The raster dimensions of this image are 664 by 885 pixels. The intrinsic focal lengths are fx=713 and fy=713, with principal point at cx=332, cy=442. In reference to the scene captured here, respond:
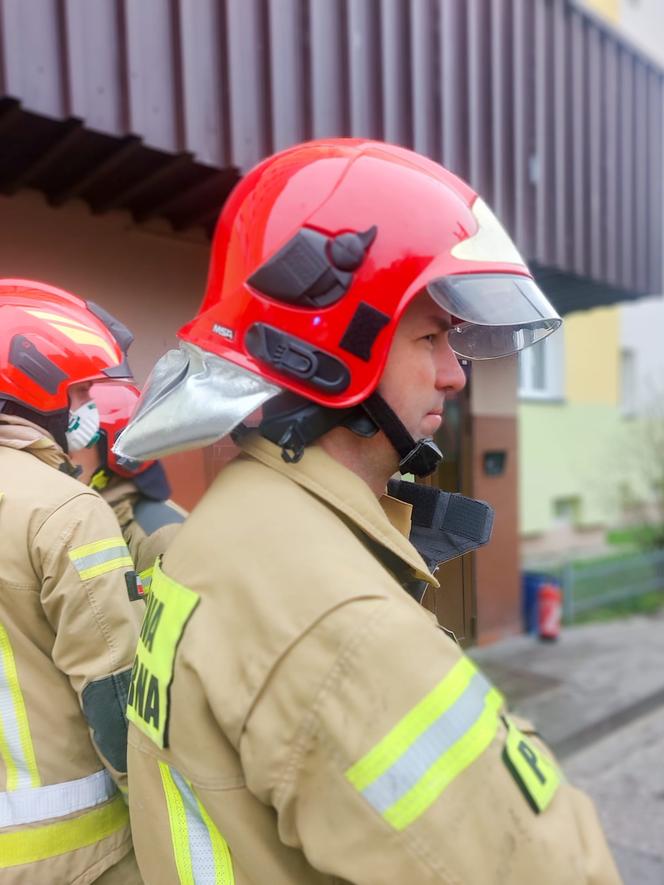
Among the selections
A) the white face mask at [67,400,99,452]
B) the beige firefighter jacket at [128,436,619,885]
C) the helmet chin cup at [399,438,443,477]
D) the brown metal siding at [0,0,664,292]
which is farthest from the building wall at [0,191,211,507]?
the beige firefighter jacket at [128,436,619,885]

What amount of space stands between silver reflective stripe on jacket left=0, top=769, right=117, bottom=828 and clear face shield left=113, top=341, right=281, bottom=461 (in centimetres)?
83

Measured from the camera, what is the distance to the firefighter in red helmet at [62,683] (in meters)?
1.51

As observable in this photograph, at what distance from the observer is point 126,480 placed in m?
2.69

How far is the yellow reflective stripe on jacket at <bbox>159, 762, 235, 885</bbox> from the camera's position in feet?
3.35

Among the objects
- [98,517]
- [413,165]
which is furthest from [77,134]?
[413,165]

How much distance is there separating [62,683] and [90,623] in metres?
0.19

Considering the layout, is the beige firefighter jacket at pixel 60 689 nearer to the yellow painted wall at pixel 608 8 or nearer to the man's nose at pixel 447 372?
the man's nose at pixel 447 372

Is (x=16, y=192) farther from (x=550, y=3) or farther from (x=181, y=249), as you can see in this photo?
(x=550, y=3)

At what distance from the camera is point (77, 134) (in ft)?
11.0

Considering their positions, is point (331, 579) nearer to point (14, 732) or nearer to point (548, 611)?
point (14, 732)

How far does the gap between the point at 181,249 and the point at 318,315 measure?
12.1 ft

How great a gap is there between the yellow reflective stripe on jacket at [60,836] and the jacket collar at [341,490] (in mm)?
1007

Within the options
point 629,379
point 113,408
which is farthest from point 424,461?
point 629,379

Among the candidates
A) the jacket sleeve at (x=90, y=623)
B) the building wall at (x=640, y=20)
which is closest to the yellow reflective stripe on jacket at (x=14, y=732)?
the jacket sleeve at (x=90, y=623)
